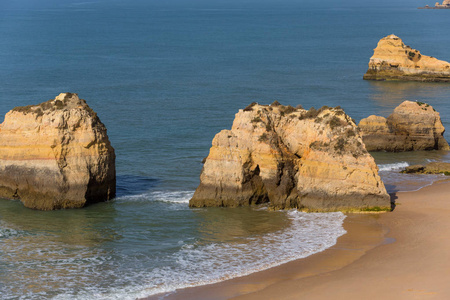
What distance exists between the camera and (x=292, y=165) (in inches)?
1416

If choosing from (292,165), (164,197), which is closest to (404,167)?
(292,165)

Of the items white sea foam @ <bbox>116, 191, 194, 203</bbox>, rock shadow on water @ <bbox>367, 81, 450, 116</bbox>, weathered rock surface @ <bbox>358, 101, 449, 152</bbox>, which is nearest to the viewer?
white sea foam @ <bbox>116, 191, 194, 203</bbox>

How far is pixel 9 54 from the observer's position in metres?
Answer: 114

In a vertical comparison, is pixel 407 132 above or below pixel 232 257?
above

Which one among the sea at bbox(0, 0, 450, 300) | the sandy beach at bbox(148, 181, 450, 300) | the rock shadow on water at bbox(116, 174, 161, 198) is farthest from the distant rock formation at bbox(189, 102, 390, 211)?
the rock shadow on water at bbox(116, 174, 161, 198)

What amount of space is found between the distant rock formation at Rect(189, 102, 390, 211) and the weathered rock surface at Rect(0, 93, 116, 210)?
5.72 metres

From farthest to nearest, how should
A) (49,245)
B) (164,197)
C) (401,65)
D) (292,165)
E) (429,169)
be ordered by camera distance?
(401,65), (429,169), (164,197), (292,165), (49,245)

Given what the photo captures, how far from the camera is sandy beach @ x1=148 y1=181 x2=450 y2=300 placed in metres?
25.0

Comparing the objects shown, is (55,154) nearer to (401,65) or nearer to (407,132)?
(407,132)

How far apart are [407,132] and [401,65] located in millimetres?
44190

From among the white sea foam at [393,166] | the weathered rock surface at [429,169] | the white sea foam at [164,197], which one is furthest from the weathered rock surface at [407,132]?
the white sea foam at [164,197]

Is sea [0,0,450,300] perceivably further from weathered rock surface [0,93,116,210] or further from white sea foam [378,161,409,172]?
weathered rock surface [0,93,116,210]

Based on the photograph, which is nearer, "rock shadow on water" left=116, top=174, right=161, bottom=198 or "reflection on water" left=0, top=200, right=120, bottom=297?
"reflection on water" left=0, top=200, right=120, bottom=297

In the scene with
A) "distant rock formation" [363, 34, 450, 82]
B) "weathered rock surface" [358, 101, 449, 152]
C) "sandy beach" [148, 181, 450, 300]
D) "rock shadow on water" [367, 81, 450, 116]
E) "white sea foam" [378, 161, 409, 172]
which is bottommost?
"sandy beach" [148, 181, 450, 300]
